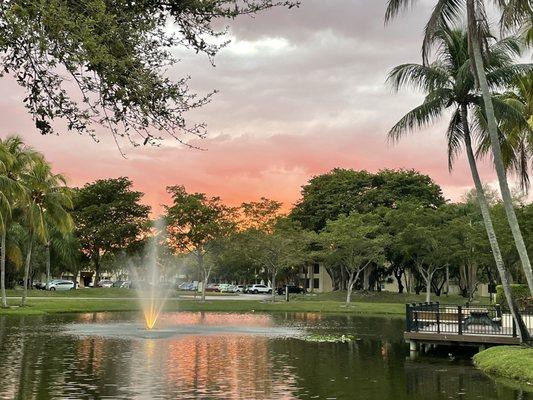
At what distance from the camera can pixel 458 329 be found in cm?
3008

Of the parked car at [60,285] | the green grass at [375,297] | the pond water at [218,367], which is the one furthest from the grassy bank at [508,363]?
the parked car at [60,285]

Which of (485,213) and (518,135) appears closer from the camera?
(485,213)

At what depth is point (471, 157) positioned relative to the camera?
30.0 m

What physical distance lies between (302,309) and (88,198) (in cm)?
4105

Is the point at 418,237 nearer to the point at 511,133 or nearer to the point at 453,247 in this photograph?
the point at 453,247

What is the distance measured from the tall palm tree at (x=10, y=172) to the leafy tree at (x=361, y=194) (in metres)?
46.3

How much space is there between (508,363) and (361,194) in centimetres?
6917

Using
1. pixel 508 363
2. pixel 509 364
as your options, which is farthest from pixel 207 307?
pixel 509 364

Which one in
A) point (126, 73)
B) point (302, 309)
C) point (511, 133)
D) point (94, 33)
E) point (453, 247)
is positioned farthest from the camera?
point (453, 247)

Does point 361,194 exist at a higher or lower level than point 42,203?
higher

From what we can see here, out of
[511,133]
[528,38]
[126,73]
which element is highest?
[528,38]

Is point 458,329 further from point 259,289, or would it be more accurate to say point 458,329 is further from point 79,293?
point 259,289

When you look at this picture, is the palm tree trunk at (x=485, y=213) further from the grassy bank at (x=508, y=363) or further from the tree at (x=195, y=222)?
the tree at (x=195, y=222)

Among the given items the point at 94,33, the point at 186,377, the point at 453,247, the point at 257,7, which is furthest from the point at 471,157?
the point at 453,247
